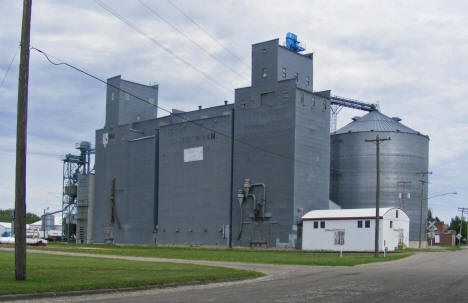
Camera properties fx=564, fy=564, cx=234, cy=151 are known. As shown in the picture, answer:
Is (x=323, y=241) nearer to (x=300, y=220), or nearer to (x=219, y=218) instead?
(x=300, y=220)

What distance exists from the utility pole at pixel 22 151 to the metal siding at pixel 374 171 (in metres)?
63.9

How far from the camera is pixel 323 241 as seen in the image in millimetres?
61375

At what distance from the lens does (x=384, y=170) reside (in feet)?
260

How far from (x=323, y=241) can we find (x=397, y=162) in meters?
24.0

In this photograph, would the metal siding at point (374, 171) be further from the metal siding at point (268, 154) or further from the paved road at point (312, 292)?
the paved road at point (312, 292)

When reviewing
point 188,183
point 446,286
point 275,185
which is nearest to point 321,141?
point 275,185

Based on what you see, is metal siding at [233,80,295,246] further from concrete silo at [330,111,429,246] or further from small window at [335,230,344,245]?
concrete silo at [330,111,429,246]

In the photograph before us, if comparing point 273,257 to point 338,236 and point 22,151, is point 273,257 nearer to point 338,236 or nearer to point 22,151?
point 338,236

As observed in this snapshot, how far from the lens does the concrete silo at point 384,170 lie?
78750 millimetres

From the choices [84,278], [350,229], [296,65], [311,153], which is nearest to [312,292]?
[84,278]

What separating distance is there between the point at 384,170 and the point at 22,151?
217ft

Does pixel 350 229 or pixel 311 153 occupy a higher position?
pixel 311 153

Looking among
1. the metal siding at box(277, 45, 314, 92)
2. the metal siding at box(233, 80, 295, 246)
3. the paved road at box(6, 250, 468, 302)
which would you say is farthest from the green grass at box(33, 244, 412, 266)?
the metal siding at box(277, 45, 314, 92)

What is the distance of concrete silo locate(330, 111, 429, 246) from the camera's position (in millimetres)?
78750
